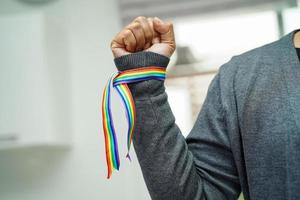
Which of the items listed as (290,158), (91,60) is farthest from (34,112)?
(290,158)

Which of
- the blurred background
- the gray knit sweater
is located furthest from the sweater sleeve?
the blurred background

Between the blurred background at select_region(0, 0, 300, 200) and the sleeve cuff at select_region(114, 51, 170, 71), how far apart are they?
1.15m

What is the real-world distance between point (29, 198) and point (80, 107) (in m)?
0.54

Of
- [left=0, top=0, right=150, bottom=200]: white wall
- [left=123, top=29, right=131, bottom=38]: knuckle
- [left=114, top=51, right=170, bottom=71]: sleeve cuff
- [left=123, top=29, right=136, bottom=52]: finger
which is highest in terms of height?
[left=123, top=29, right=131, bottom=38]: knuckle

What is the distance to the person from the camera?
1.89 ft

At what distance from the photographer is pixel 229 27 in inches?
82.4

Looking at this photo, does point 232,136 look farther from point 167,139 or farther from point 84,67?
point 84,67

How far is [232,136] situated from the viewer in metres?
0.63

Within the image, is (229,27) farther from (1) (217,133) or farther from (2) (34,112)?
(1) (217,133)

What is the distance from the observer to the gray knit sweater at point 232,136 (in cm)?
58

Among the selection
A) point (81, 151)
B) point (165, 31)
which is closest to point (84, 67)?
point (81, 151)

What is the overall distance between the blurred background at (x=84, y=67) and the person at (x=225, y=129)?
3.76ft

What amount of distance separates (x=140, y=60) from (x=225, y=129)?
0.65 ft

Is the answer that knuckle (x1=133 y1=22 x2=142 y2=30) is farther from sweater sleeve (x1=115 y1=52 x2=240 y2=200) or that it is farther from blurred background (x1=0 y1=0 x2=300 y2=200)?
blurred background (x1=0 y1=0 x2=300 y2=200)
